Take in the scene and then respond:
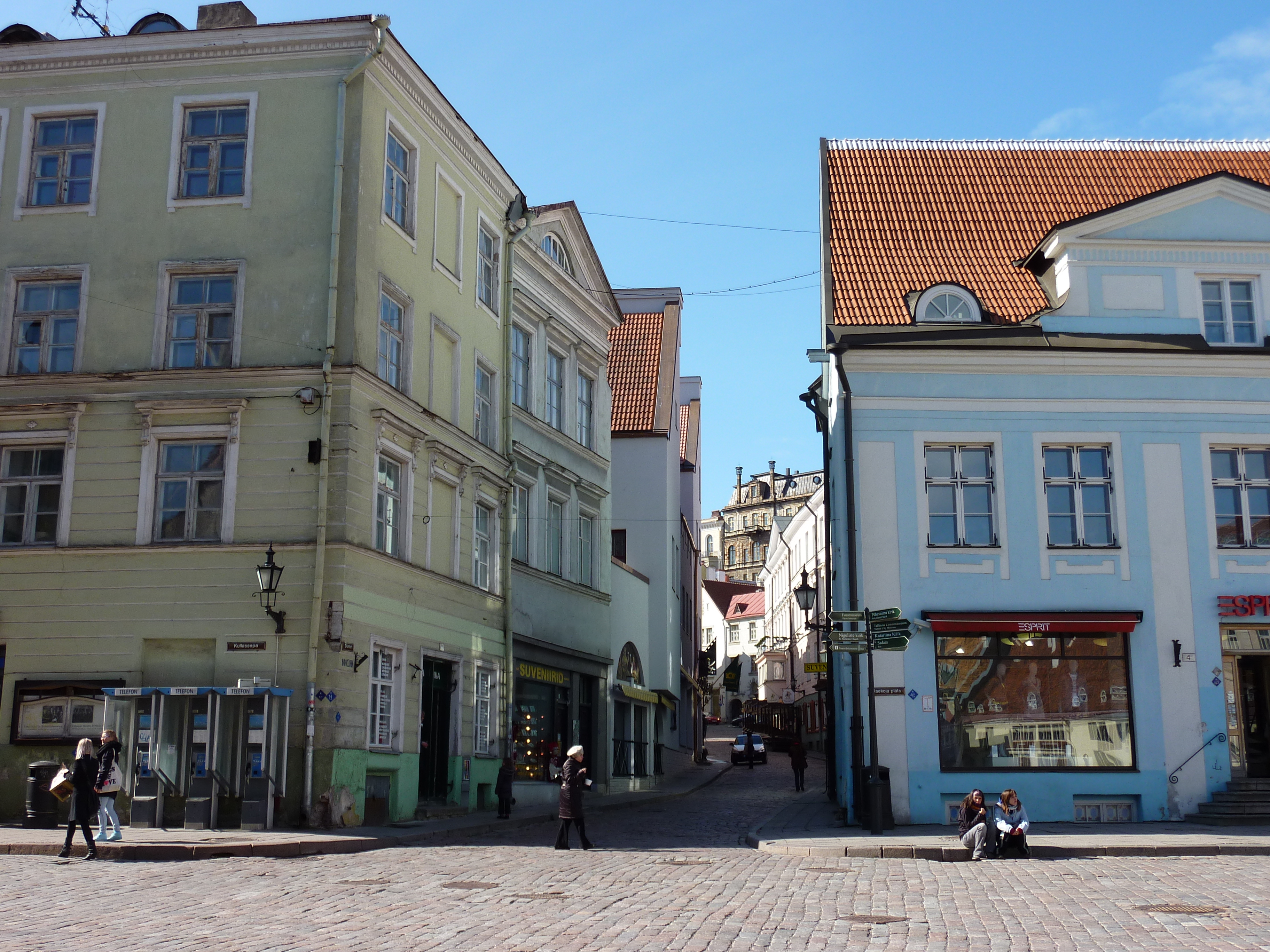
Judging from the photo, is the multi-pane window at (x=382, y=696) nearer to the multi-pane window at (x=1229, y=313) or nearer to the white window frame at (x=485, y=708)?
the white window frame at (x=485, y=708)

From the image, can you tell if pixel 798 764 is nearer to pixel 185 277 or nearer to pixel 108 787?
pixel 185 277

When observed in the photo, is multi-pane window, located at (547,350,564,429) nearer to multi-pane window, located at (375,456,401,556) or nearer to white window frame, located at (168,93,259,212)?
multi-pane window, located at (375,456,401,556)

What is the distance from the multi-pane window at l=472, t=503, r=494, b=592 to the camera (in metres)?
27.4

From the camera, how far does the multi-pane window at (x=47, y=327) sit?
2322 centimetres

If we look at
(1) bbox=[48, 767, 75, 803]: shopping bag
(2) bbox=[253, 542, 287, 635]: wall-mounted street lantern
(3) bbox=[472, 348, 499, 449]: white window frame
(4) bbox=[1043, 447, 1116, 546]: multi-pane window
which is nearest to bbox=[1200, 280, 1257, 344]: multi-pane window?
(4) bbox=[1043, 447, 1116, 546]: multi-pane window

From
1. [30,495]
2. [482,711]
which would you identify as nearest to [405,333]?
[30,495]

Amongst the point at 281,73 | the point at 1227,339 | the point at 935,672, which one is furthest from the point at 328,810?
the point at 1227,339

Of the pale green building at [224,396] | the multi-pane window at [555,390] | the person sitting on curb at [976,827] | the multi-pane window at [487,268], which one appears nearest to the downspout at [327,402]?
the pale green building at [224,396]

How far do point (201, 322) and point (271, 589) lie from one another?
16.3 ft

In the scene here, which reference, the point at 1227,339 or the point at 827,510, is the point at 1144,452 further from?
the point at 827,510

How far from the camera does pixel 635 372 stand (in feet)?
149

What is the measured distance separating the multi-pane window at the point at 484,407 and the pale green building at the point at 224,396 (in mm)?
2660

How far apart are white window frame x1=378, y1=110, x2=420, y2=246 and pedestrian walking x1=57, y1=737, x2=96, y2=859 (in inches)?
417

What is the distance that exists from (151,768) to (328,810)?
9.41ft
